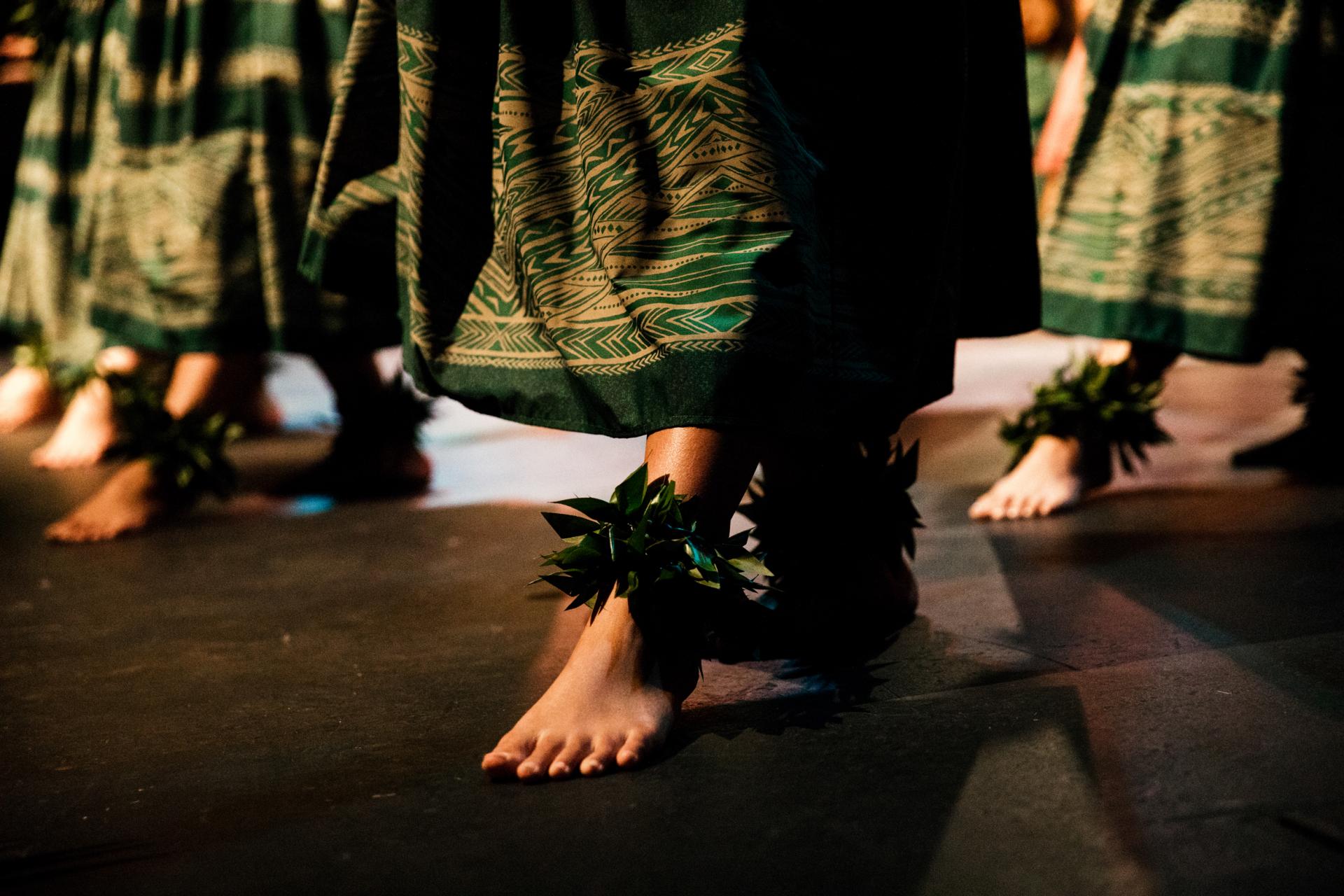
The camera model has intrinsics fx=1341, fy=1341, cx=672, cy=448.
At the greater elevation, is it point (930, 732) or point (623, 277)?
point (623, 277)

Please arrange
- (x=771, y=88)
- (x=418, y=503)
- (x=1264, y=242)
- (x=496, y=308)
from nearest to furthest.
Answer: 1. (x=771, y=88)
2. (x=496, y=308)
3. (x=1264, y=242)
4. (x=418, y=503)

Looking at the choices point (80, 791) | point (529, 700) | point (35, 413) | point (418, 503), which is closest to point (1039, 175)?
point (418, 503)

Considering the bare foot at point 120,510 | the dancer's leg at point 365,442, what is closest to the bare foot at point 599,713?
the bare foot at point 120,510

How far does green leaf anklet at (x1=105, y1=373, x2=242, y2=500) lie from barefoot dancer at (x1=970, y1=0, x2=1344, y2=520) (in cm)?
118

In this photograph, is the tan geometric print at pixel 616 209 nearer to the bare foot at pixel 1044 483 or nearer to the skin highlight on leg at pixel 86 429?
the bare foot at pixel 1044 483

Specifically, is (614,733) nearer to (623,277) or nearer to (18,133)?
(623,277)

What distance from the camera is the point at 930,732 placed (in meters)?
1.02

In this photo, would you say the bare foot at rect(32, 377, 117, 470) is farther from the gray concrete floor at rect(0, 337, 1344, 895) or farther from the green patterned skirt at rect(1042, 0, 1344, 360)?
the green patterned skirt at rect(1042, 0, 1344, 360)

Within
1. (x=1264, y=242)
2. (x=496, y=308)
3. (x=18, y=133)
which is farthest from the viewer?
(x=18, y=133)

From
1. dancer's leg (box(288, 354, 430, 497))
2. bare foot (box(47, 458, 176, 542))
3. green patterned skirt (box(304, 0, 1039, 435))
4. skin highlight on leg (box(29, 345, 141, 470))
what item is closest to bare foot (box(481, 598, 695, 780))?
green patterned skirt (box(304, 0, 1039, 435))

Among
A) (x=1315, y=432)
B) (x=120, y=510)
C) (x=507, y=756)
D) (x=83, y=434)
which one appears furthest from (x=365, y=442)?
(x=1315, y=432)

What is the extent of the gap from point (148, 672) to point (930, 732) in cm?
77

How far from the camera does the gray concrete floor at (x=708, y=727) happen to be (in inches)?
32.2

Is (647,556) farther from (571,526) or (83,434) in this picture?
(83,434)
